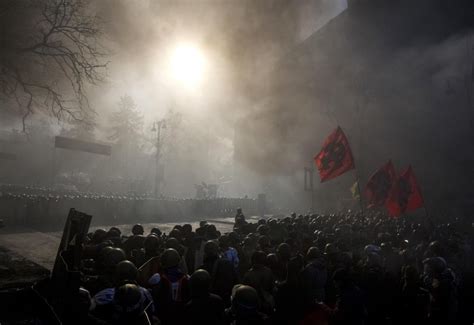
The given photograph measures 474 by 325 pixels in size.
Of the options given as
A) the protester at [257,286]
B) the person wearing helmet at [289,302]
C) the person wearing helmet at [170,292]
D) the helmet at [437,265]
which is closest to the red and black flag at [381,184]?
the protester at [257,286]

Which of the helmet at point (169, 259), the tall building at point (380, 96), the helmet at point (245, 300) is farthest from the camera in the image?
the tall building at point (380, 96)

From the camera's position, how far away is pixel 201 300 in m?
2.66

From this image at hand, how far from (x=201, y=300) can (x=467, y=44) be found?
24.1 m

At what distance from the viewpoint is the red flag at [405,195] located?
9078mm

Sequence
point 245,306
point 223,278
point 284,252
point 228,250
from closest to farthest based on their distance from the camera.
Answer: point 245,306 → point 223,278 → point 284,252 → point 228,250

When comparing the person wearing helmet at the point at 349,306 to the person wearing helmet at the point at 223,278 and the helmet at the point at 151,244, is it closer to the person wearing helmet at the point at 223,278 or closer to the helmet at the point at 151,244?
the person wearing helmet at the point at 223,278

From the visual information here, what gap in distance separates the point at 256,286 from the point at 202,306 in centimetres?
100

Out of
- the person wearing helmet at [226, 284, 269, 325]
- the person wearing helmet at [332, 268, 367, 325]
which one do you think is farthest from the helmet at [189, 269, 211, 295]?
the person wearing helmet at [332, 268, 367, 325]

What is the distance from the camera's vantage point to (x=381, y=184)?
387 inches

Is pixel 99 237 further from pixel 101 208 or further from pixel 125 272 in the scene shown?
pixel 101 208

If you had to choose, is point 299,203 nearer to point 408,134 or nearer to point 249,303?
point 408,134

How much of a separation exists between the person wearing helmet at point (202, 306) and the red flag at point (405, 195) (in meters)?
8.04

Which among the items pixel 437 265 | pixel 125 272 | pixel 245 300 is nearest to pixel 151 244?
pixel 125 272

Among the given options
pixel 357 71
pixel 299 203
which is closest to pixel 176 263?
pixel 357 71
